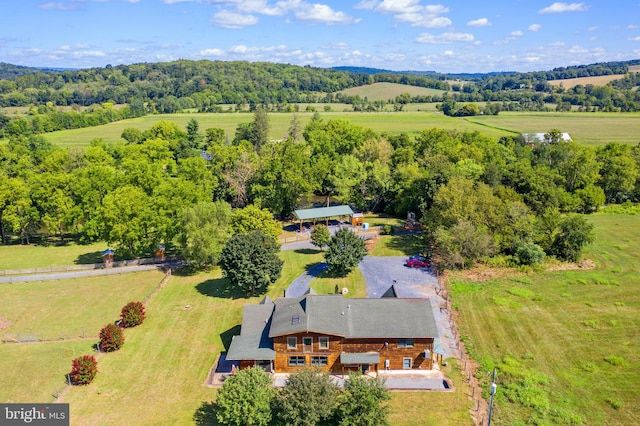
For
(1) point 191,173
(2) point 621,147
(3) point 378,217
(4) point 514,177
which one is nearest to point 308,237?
(3) point 378,217

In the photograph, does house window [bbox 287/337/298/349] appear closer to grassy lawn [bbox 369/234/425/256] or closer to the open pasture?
grassy lawn [bbox 369/234/425/256]

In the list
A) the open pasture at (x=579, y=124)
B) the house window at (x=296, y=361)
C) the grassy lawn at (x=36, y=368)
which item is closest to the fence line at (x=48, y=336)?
the grassy lawn at (x=36, y=368)

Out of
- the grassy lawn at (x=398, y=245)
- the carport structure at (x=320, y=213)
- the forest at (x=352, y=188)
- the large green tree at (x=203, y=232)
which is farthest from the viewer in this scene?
the carport structure at (x=320, y=213)

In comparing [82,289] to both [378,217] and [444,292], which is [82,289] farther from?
[378,217]

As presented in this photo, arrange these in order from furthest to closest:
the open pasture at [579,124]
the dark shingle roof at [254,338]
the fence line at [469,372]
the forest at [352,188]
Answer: the open pasture at [579,124] → the forest at [352,188] → the dark shingle roof at [254,338] → the fence line at [469,372]

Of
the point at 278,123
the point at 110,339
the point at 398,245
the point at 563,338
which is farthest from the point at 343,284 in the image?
the point at 278,123

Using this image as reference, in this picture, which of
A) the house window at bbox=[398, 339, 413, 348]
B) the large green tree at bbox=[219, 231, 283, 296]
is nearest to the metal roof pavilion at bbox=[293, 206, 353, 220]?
the large green tree at bbox=[219, 231, 283, 296]

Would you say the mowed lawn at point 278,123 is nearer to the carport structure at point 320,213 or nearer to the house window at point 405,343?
the carport structure at point 320,213
